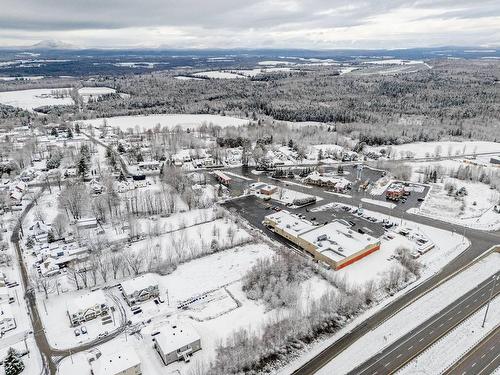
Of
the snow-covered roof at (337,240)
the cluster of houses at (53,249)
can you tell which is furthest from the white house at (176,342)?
the snow-covered roof at (337,240)

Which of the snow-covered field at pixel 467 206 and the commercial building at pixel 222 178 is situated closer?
the snow-covered field at pixel 467 206

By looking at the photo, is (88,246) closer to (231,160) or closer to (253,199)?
(253,199)

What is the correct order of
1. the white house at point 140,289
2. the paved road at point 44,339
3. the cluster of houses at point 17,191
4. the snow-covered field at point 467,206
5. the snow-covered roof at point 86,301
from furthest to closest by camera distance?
the cluster of houses at point 17,191 → the snow-covered field at point 467,206 → the white house at point 140,289 → the snow-covered roof at point 86,301 → the paved road at point 44,339

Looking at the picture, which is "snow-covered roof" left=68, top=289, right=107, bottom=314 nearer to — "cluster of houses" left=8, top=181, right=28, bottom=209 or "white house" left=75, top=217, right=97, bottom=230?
"white house" left=75, top=217, right=97, bottom=230

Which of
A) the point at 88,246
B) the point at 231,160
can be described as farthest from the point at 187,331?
the point at 231,160

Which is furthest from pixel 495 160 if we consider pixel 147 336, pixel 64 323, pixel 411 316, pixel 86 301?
pixel 64 323

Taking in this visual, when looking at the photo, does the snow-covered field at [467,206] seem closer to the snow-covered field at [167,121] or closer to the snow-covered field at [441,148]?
the snow-covered field at [441,148]
